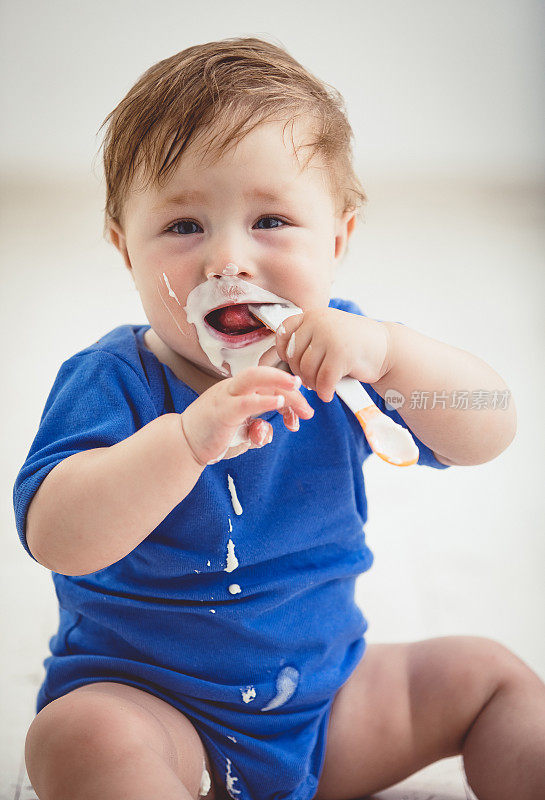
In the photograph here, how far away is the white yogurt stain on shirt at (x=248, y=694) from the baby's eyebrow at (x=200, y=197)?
0.32 meters

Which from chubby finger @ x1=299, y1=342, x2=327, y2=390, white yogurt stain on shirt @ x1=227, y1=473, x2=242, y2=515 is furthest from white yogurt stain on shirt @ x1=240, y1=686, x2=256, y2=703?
chubby finger @ x1=299, y1=342, x2=327, y2=390

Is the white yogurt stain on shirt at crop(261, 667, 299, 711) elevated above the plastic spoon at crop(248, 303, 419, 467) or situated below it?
below

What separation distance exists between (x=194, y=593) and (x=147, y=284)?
0.21 meters

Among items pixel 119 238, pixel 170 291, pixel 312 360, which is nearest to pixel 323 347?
pixel 312 360

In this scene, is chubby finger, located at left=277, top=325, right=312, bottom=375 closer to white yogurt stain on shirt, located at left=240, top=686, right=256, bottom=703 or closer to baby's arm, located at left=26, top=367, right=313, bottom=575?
baby's arm, located at left=26, top=367, right=313, bottom=575

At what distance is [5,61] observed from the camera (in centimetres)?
104

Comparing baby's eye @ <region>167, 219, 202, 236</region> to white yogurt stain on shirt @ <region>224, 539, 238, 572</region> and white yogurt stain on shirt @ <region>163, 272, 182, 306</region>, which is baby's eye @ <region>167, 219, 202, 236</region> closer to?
white yogurt stain on shirt @ <region>163, 272, 182, 306</region>

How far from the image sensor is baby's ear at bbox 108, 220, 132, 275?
601 millimetres

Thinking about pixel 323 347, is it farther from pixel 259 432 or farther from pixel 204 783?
pixel 204 783

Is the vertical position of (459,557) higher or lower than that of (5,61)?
lower

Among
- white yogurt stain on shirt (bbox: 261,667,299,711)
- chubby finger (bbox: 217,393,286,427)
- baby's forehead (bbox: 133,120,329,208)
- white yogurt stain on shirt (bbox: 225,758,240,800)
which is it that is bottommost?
white yogurt stain on shirt (bbox: 225,758,240,800)

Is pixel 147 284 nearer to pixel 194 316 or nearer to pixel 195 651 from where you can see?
pixel 194 316

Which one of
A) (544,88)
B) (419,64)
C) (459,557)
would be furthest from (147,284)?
(544,88)

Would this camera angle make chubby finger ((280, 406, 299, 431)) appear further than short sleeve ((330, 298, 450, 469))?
No
